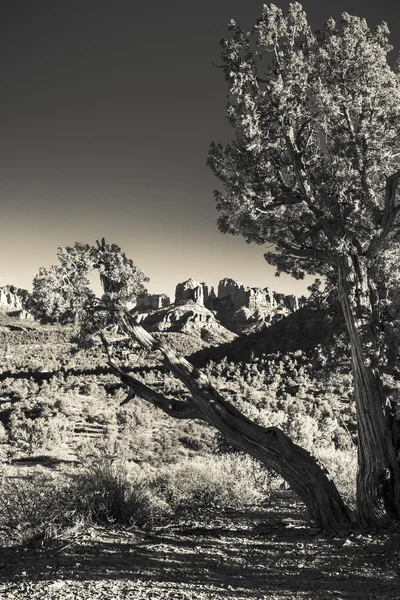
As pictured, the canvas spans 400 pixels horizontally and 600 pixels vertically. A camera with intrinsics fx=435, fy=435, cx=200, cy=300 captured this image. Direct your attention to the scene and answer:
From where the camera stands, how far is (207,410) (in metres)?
7.52

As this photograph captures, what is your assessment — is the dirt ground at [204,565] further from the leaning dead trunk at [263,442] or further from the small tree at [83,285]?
the small tree at [83,285]

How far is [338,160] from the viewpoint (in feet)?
25.5

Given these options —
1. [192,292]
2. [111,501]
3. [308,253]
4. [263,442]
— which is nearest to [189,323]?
[192,292]

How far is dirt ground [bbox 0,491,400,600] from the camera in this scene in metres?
4.27

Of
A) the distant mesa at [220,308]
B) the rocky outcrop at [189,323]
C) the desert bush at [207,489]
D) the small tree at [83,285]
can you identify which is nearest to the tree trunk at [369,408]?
the desert bush at [207,489]

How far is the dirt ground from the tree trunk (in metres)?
0.54

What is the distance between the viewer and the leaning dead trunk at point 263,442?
22.5 ft

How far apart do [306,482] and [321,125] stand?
243 inches

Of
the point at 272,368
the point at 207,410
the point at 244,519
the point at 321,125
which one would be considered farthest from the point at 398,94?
the point at 272,368

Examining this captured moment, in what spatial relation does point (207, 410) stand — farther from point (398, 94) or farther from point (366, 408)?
point (398, 94)

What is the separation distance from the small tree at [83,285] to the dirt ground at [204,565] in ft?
12.4

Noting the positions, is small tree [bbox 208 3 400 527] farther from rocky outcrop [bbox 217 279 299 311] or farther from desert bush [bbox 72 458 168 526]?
rocky outcrop [bbox 217 279 299 311]

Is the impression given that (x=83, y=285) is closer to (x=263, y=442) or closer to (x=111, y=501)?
(x=111, y=501)

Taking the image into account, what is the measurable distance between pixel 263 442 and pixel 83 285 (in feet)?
14.6
